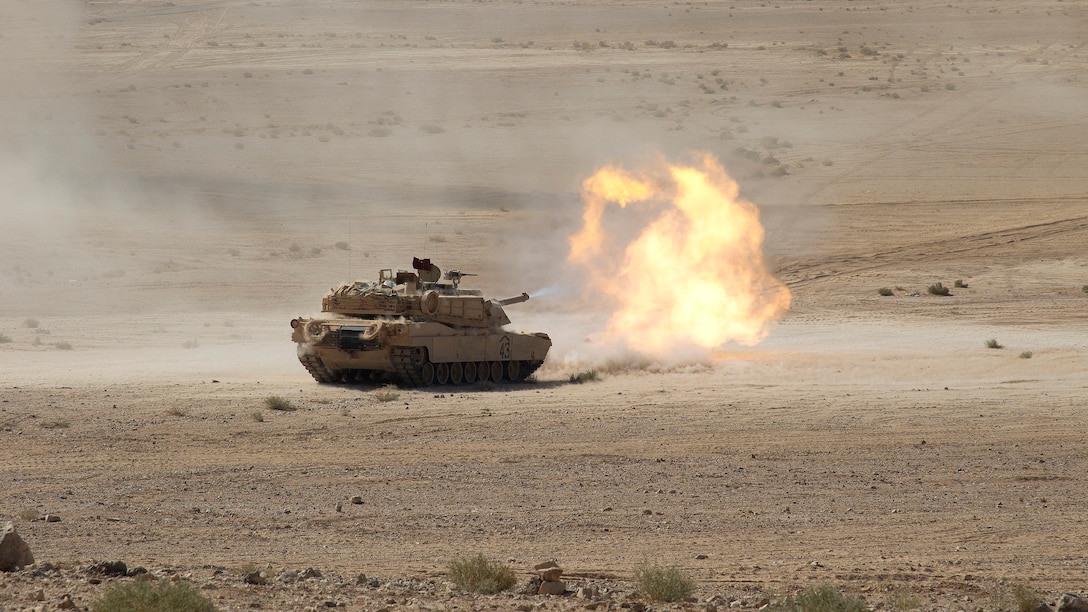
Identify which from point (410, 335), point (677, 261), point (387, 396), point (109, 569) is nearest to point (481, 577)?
point (109, 569)

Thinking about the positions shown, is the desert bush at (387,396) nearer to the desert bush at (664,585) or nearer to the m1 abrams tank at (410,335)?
the m1 abrams tank at (410,335)

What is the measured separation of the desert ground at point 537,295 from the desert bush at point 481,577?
191mm

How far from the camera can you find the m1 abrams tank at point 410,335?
80.8 ft

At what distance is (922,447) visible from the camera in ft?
59.9

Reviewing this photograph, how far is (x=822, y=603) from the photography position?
9.28m

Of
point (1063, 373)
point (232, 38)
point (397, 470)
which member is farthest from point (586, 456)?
point (232, 38)

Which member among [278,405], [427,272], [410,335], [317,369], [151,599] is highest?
[427,272]

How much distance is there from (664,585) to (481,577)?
131 cm

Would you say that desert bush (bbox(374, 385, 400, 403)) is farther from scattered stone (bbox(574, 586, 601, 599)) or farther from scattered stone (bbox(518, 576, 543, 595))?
scattered stone (bbox(574, 586, 601, 599))

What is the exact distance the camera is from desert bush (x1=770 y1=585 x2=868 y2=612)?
9.21 m

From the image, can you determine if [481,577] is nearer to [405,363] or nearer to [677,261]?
[405,363]

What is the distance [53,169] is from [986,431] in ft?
144

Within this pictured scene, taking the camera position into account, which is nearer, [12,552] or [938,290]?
[12,552]

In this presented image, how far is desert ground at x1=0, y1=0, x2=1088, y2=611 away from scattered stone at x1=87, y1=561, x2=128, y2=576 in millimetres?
127
